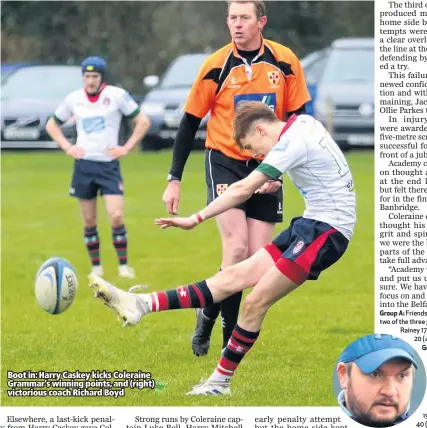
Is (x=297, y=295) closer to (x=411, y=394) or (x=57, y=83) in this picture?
(x=411, y=394)

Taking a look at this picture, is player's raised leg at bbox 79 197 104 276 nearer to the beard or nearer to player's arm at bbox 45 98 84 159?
player's arm at bbox 45 98 84 159

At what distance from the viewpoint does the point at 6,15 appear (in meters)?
37.0

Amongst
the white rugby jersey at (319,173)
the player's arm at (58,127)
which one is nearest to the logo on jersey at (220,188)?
the white rugby jersey at (319,173)

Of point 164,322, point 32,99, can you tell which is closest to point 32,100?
point 32,99

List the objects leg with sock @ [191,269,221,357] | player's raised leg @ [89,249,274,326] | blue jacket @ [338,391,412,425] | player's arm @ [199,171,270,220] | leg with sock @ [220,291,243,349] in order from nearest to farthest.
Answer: blue jacket @ [338,391,412,425], player's arm @ [199,171,270,220], player's raised leg @ [89,249,274,326], leg with sock @ [220,291,243,349], leg with sock @ [191,269,221,357]

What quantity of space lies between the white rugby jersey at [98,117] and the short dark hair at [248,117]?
598cm


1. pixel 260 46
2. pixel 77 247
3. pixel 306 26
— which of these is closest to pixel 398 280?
pixel 260 46

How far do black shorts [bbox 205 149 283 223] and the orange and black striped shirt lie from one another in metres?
0.06

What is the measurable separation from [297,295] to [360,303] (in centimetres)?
76

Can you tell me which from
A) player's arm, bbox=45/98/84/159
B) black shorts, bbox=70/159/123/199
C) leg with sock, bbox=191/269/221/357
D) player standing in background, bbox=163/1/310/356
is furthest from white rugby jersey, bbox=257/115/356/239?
player's arm, bbox=45/98/84/159

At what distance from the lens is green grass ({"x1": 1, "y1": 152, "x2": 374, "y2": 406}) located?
8.52 metres

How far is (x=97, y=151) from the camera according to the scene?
1378 centimetres

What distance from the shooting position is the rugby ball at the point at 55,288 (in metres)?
8.71

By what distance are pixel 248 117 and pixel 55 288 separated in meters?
1.98
